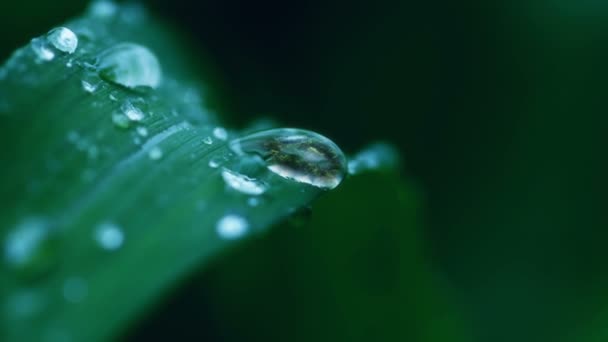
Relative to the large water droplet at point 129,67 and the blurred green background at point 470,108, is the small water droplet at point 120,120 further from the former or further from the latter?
the blurred green background at point 470,108

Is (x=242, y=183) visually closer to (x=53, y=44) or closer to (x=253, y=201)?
(x=253, y=201)

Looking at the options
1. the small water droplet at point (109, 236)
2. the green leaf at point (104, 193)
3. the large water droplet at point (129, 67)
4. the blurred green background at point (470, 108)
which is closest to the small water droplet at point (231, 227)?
the green leaf at point (104, 193)

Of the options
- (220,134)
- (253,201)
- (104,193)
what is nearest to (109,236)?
(104,193)

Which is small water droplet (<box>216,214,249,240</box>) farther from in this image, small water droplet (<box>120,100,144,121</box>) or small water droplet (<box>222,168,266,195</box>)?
small water droplet (<box>120,100,144,121</box>)

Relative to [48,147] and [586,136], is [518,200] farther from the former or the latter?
[48,147]

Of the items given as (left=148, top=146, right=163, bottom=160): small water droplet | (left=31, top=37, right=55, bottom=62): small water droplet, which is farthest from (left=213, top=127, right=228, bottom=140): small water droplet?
(left=31, top=37, right=55, bottom=62): small water droplet
